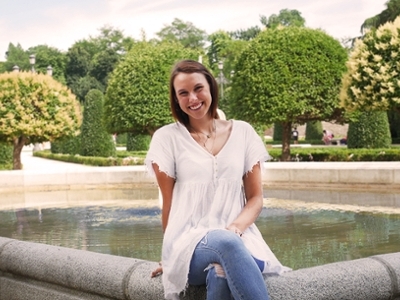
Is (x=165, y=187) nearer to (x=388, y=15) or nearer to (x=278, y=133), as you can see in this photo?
(x=388, y=15)

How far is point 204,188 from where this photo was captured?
127 inches

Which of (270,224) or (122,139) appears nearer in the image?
(270,224)

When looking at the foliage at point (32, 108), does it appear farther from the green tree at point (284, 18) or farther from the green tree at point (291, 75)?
the green tree at point (284, 18)

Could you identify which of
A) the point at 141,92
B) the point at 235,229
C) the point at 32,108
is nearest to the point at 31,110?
the point at 32,108

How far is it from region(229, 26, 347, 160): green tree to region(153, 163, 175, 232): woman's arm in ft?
59.0

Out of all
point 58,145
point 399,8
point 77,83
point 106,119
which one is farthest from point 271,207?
point 77,83

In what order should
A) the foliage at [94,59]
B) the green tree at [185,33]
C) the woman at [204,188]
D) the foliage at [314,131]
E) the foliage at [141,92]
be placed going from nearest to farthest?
the woman at [204,188], the foliage at [141,92], the foliage at [314,131], the foliage at [94,59], the green tree at [185,33]

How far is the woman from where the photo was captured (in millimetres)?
3004

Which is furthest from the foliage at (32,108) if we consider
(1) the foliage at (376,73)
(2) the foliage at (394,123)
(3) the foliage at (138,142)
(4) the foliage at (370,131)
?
(2) the foliage at (394,123)

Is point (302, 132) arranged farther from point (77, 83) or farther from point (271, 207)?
point (271, 207)

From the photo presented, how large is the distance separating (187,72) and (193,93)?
0.10 m

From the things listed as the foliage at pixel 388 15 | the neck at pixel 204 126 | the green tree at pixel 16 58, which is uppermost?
the green tree at pixel 16 58

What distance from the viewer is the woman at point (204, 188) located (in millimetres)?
3004

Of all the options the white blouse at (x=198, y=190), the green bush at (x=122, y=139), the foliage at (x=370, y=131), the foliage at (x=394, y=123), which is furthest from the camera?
the green bush at (x=122, y=139)
